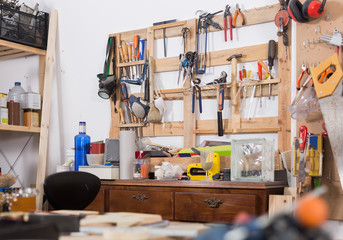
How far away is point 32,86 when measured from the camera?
422 centimetres

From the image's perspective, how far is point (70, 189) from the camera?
231 cm

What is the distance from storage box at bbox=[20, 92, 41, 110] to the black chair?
5.69ft

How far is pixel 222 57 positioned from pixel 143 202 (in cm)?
121

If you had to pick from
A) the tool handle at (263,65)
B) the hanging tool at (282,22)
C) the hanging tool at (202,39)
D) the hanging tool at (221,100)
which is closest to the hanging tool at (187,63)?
the hanging tool at (202,39)

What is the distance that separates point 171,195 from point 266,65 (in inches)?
44.2

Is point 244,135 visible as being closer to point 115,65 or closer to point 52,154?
point 115,65

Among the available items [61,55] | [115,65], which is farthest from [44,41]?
[115,65]

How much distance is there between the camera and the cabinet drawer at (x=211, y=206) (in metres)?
2.47

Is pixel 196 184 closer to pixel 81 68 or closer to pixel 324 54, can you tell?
pixel 324 54

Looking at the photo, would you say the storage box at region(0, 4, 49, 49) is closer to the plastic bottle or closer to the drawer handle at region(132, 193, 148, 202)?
the plastic bottle

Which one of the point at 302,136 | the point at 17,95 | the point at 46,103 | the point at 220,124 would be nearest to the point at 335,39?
the point at 302,136

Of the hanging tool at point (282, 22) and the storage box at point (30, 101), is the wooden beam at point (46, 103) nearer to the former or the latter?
the storage box at point (30, 101)

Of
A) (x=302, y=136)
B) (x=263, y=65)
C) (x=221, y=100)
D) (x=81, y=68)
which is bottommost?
(x=302, y=136)

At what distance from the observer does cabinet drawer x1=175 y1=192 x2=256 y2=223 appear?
2.47m
